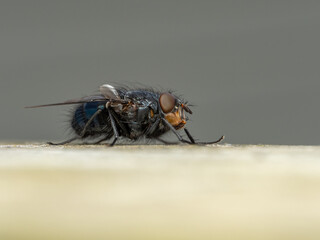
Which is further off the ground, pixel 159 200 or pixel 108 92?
pixel 108 92

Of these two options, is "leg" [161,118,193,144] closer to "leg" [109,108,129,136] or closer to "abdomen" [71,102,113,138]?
"leg" [109,108,129,136]

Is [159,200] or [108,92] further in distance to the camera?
[108,92]

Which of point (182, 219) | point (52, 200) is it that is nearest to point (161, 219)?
point (182, 219)

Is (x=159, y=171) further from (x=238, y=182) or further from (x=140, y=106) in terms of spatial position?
(x=140, y=106)

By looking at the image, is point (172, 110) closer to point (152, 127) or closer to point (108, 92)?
point (152, 127)

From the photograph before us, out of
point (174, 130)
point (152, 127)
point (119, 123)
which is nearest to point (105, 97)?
point (119, 123)

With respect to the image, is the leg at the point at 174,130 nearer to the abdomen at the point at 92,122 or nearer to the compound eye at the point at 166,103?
the compound eye at the point at 166,103
